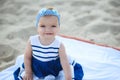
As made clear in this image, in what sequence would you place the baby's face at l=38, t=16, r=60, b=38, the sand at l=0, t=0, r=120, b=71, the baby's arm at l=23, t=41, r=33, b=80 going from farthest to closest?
the sand at l=0, t=0, r=120, b=71, the baby's arm at l=23, t=41, r=33, b=80, the baby's face at l=38, t=16, r=60, b=38

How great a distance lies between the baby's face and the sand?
0.72 m

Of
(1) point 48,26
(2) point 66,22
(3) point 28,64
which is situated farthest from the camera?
(2) point 66,22

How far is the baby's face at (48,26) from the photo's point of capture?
159cm

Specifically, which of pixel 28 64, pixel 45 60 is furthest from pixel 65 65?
pixel 28 64

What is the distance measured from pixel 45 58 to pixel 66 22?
131 cm

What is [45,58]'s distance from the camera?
5.51ft

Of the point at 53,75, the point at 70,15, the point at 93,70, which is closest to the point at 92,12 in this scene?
the point at 70,15

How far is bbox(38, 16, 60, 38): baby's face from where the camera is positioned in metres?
1.59

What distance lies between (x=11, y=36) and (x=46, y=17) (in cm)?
118

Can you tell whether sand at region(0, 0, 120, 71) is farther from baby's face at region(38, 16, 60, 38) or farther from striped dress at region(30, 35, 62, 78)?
baby's face at region(38, 16, 60, 38)

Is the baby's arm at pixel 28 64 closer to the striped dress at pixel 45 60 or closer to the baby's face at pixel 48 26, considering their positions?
the striped dress at pixel 45 60

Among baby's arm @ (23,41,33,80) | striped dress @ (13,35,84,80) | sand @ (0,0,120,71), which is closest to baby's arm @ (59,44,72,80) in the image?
striped dress @ (13,35,84,80)

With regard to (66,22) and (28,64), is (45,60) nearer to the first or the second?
(28,64)

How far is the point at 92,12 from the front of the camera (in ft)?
10.0
